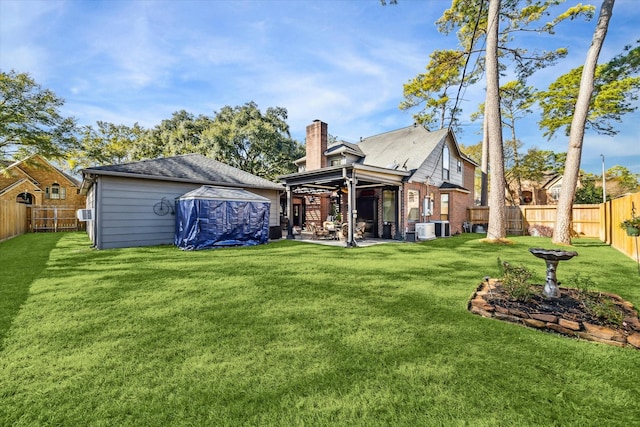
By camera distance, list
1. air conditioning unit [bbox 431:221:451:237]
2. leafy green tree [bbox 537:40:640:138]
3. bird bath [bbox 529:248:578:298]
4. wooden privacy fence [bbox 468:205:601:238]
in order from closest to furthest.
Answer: bird bath [bbox 529:248:578:298], wooden privacy fence [bbox 468:205:601:238], leafy green tree [bbox 537:40:640:138], air conditioning unit [bbox 431:221:451:237]

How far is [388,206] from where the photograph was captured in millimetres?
14172

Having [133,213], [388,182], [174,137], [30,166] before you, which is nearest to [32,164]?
[30,166]

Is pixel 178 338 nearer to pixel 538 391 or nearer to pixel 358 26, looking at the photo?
pixel 538 391

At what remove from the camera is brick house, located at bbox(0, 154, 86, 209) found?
19.8 meters

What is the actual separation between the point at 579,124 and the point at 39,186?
34.1 metres

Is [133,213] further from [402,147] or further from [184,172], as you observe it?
[402,147]

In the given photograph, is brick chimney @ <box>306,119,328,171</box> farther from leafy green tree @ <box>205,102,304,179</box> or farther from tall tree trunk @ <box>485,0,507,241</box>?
tall tree trunk @ <box>485,0,507,241</box>

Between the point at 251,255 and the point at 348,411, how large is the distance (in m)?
7.28

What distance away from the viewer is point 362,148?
19.7 m

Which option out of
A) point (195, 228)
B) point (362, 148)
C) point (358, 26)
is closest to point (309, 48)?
point (358, 26)

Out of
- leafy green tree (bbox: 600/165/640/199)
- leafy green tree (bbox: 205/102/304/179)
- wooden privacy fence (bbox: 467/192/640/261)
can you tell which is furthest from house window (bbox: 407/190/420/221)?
leafy green tree (bbox: 600/165/640/199)

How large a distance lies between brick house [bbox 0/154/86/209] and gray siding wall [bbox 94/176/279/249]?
13294 millimetres

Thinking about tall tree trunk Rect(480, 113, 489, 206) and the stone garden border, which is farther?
tall tree trunk Rect(480, 113, 489, 206)

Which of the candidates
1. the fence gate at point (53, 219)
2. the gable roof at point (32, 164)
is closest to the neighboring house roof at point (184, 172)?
the gable roof at point (32, 164)
